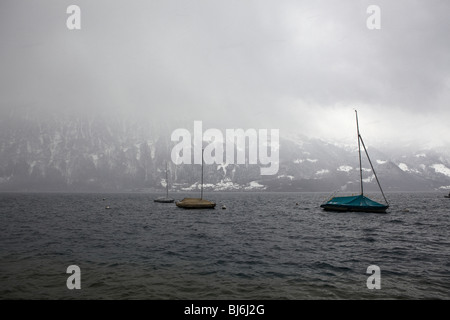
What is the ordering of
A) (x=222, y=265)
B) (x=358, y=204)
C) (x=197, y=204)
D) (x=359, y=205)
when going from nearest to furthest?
(x=222, y=265) → (x=359, y=205) → (x=358, y=204) → (x=197, y=204)

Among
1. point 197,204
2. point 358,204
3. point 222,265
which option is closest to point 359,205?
point 358,204

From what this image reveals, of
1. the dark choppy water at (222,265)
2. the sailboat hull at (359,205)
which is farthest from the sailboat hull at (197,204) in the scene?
the dark choppy water at (222,265)

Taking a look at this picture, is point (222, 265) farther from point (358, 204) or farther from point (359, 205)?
point (358, 204)

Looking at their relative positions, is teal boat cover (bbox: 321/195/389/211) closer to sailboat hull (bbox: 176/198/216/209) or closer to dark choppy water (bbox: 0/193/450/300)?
dark choppy water (bbox: 0/193/450/300)

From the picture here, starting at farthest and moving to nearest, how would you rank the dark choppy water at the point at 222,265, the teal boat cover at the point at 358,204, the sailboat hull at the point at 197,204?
the sailboat hull at the point at 197,204, the teal boat cover at the point at 358,204, the dark choppy water at the point at 222,265

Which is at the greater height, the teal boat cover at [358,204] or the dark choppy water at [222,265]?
the dark choppy water at [222,265]

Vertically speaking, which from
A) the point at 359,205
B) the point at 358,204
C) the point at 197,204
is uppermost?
the point at 358,204

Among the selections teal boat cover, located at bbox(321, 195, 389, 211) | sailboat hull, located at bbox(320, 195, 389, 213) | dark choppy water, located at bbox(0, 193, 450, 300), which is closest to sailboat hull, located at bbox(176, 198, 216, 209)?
sailboat hull, located at bbox(320, 195, 389, 213)

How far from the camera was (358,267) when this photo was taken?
21.1 metres

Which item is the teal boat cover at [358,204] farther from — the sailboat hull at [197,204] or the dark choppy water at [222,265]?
the sailboat hull at [197,204]
